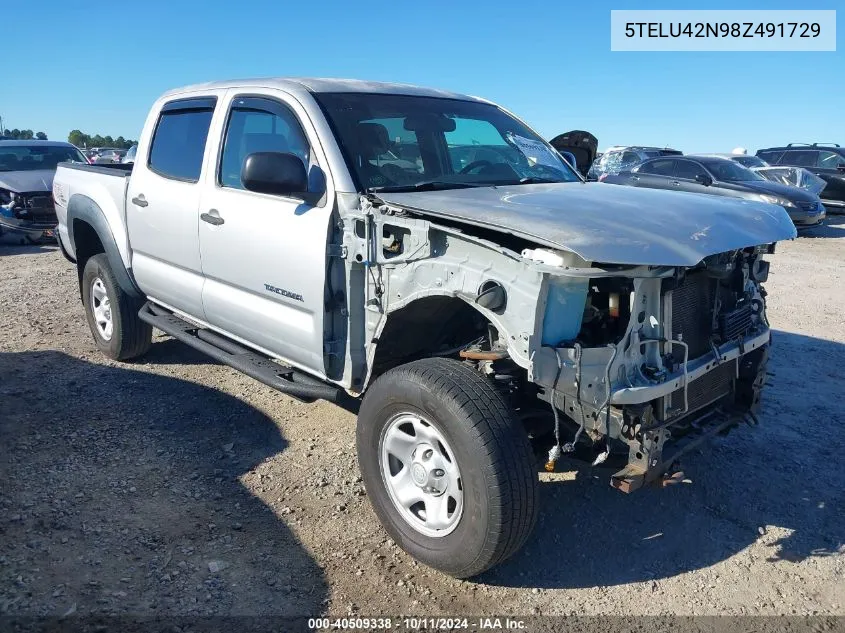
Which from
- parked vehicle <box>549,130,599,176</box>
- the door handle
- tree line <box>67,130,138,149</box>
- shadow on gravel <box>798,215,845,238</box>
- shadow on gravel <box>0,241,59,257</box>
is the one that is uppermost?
tree line <box>67,130,138,149</box>

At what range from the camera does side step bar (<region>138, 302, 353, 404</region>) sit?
12.1 feet

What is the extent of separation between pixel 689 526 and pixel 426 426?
4.83ft

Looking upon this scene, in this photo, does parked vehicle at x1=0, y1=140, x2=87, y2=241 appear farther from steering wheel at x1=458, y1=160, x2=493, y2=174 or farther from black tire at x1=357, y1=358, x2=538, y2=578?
black tire at x1=357, y1=358, x2=538, y2=578

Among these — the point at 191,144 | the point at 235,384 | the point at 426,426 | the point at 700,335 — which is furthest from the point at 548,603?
the point at 191,144

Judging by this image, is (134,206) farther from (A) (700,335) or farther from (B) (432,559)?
(A) (700,335)

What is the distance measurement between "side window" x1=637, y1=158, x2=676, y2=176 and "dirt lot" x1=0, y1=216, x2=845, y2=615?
391 inches

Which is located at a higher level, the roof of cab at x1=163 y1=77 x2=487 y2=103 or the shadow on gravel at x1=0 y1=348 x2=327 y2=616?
the roof of cab at x1=163 y1=77 x2=487 y2=103

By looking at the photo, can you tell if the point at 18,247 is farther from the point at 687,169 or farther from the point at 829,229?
the point at 829,229

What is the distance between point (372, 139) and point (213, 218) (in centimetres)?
111

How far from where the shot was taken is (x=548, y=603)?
2.87 metres

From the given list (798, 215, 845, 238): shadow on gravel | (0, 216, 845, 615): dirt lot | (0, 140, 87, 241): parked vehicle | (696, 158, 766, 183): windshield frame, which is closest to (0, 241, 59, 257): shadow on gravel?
(0, 140, 87, 241): parked vehicle

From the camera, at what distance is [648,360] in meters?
2.83

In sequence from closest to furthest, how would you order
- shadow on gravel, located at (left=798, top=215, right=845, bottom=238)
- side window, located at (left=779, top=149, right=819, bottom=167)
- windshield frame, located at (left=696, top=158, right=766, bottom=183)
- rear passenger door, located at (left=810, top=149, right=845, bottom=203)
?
windshield frame, located at (left=696, top=158, right=766, bottom=183), shadow on gravel, located at (left=798, top=215, right=845, bottom=238), rear passenger door, located at (left=810, top=149, right=845, bottom=203), side window, located at (left=779, top=149, right=819, bottom=167)

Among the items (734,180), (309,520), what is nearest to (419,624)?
(309,520)
